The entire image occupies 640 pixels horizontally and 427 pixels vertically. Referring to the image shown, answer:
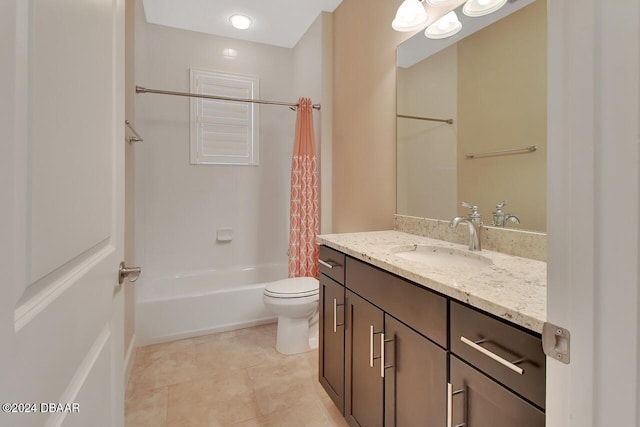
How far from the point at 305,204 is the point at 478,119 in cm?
150

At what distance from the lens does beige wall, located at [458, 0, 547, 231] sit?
120 centimetres

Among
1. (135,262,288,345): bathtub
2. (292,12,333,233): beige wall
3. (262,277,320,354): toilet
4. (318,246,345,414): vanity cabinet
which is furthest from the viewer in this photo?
(292,12,333,233): beige wall

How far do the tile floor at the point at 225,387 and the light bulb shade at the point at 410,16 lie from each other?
2.17 m

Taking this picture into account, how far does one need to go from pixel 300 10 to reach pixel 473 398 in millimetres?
2792

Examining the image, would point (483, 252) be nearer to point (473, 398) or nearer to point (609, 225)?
point (473, 398)

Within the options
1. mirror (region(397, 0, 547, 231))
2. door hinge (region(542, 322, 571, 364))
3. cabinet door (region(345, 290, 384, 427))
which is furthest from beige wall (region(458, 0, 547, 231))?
door hinge (region(542, 322, 571, 364))

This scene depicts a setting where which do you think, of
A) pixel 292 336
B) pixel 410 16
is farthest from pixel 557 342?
pixel 292 336

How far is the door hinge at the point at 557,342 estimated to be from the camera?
16.2 inches

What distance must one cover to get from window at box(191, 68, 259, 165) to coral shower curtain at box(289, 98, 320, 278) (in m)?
0.75

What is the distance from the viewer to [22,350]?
377 millimetres

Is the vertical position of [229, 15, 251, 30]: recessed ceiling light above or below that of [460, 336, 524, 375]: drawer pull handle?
above

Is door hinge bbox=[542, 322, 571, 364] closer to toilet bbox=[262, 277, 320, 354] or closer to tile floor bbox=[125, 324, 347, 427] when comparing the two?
tile floor bbox=[125, 324, 347, 427]

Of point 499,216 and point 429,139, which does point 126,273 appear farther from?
point 429,139

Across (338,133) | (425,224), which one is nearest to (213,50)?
(338,133)
